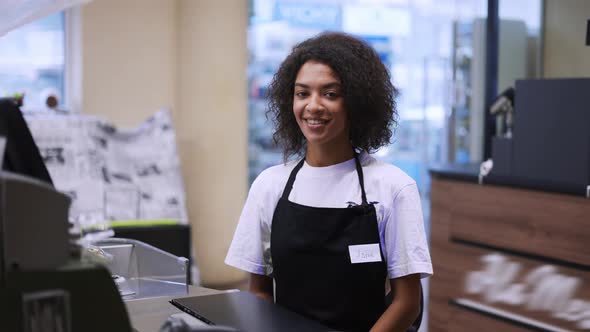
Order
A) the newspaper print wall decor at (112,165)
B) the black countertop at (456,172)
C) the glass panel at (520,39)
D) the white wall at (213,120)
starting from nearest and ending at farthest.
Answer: the black countertop at (456,172)
the newspaper print wall decor at (112,165)
the glass panel at (520,39)
the white wall at (213,120)

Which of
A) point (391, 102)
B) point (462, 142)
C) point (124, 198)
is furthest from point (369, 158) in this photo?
point (462, 142)

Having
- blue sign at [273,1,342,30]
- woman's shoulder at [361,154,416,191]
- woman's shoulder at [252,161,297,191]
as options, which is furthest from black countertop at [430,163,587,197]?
blue sign at [273,1,342,30]

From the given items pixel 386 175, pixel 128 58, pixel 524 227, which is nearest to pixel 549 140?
pixel 524 227

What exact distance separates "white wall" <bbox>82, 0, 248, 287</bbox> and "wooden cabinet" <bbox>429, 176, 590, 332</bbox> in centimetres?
190

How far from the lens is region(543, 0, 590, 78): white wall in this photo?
3962 mm

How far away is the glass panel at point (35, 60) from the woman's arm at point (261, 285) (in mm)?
3142

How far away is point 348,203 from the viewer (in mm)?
1827

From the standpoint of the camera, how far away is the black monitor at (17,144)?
1.27 m

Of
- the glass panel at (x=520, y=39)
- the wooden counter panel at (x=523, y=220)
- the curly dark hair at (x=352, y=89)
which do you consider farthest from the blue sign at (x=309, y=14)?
the curly dark hair at (x=352, y=89)

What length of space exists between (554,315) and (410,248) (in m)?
1.62

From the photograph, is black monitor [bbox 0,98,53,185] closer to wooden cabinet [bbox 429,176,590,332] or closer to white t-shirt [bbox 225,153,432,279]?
white t-shirt [bbox 225,153,432,279]

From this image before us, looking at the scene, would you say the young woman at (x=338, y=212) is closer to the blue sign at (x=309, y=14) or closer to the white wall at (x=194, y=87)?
the white wall at (x=194, y=87)

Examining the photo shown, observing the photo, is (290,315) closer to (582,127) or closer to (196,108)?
(582,127)

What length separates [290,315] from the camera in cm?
152
